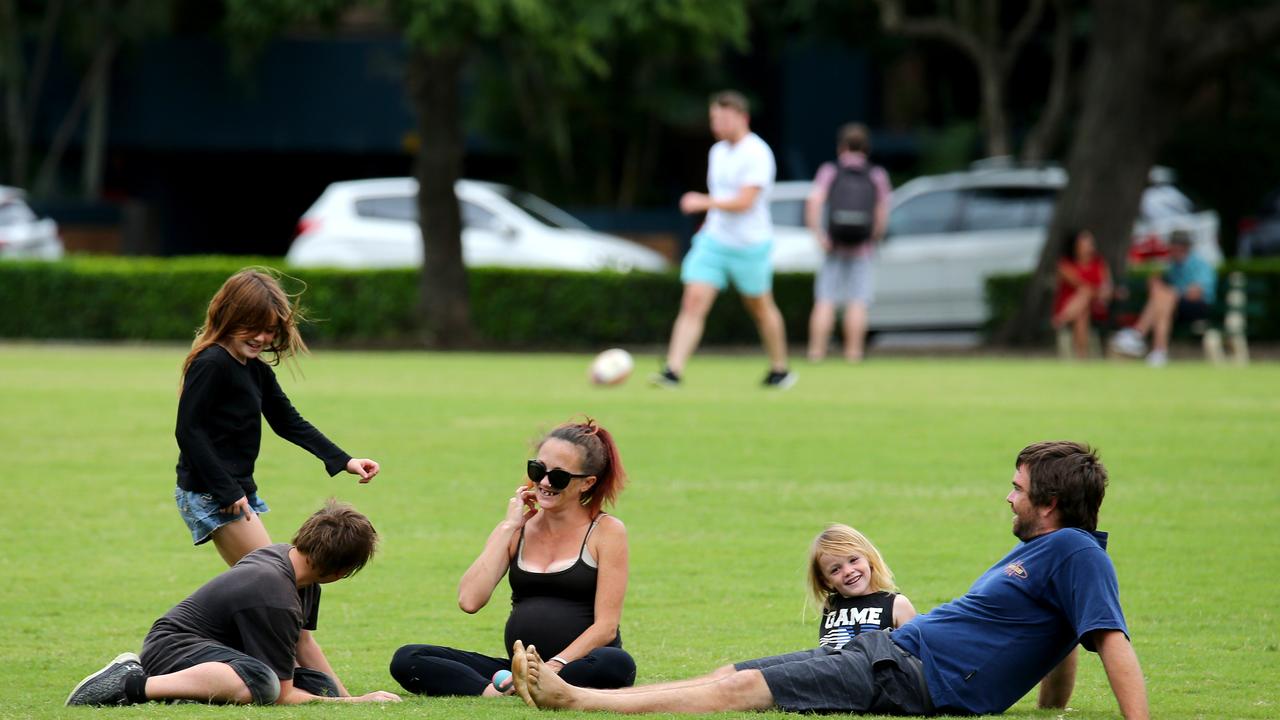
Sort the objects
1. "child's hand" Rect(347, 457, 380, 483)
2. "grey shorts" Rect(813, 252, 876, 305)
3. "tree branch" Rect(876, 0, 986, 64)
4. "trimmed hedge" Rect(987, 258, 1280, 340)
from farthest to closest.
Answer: "tree branch" Rect(876, 0, 986, 64) < "trimmed hedge" Rect(987, 258, 1280, 340) < "grey shorts" Rect(813, 252, 876, 305) < "child's hand" Rect(347, 457, 380, 483)

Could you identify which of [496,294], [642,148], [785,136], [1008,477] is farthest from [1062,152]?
[1008,477]

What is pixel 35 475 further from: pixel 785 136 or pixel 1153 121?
Result: pixel 785 136

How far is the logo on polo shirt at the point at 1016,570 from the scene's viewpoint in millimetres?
5607

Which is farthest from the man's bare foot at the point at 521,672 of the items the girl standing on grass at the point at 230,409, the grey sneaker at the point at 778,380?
the grey sneaker at the point at 778,380

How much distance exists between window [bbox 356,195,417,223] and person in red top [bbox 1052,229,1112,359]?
908cm

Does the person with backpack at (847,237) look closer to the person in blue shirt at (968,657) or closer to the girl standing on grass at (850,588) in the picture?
the girl standing on grass at (850,588)

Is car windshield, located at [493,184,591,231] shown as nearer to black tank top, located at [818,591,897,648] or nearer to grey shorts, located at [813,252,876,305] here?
grey shorts, located at [813,252,876,305]

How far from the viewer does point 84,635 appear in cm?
685

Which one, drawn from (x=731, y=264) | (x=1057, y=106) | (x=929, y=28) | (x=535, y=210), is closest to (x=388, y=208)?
(x=535, y=210)

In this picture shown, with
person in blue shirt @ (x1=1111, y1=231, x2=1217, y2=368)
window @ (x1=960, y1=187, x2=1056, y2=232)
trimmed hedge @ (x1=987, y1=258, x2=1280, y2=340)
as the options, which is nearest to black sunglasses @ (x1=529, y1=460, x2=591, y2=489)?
person in blue shirt @ (x1=1111, y1=231, x2=1217, y2=368)

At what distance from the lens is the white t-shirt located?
49.6 feet

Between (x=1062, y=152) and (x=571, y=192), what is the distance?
8.71m

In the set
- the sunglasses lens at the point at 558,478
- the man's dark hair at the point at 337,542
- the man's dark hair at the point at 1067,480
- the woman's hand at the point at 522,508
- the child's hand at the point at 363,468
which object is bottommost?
the man's dark hair at the point at 337,542

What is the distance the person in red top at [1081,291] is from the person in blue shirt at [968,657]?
1480 centimetres
